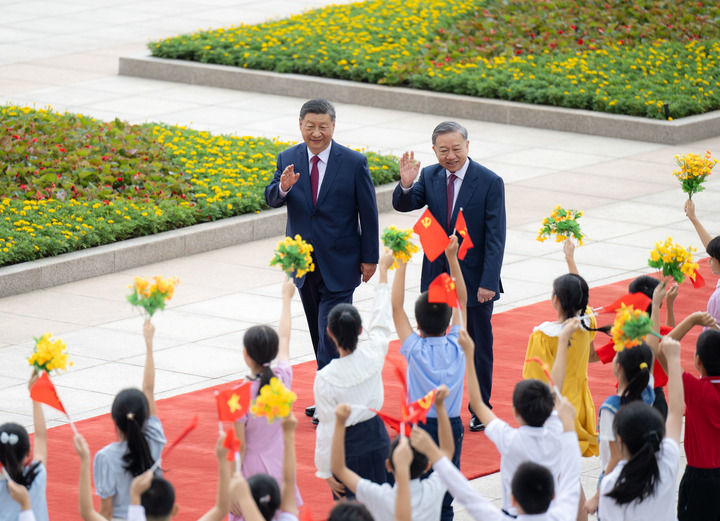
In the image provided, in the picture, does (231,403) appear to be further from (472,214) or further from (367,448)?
(472,214)

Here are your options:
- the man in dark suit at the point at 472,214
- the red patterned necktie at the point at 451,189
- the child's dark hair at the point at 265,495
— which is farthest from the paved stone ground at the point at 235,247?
the child's dark hair at the point at 265,495

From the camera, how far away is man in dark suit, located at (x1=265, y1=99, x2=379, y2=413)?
9.51 meters

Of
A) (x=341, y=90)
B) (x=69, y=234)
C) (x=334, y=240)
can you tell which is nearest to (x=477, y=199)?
(x=334, y=240)

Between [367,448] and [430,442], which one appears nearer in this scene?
[430,442]

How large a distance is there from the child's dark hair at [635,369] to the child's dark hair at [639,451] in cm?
74

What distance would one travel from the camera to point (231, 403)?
5719 mm

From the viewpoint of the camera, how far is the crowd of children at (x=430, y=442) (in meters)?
5.74

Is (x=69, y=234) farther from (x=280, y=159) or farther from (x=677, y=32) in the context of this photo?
(x=677, y=32)

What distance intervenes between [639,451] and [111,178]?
9.49m

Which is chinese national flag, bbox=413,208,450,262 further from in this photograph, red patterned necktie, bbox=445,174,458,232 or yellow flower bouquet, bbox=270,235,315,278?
red patterned necktie, bbox=445,174,458,232

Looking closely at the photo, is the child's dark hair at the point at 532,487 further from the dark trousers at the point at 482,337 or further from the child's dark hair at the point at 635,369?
the dark trousers at the point at 482,337

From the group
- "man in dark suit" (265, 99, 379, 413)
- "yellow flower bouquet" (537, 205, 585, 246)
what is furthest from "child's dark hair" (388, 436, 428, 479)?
"man in dark suit" (265, 99, 379, 413)

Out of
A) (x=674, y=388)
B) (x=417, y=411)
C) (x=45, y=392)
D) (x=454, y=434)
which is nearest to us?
(x=417, y=411)

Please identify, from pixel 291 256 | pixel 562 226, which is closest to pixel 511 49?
pixel 562 226
